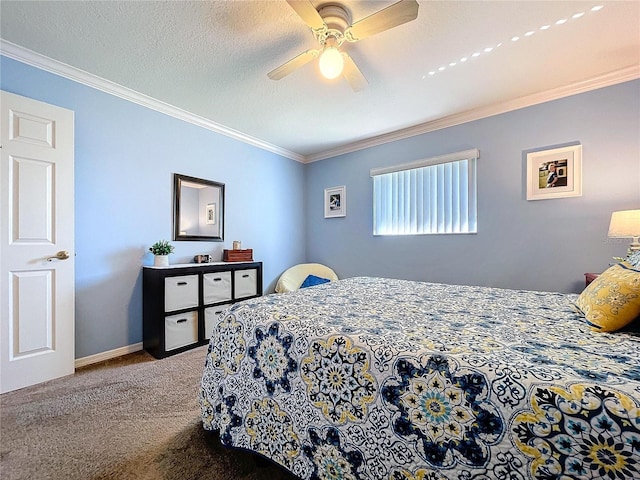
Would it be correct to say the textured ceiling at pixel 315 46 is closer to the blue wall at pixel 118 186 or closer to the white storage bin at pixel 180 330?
the blue wall at pixel 118 186

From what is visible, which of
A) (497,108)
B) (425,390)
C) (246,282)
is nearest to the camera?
(425,390)

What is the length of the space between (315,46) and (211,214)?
2.10 metres

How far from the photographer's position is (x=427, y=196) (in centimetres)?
330

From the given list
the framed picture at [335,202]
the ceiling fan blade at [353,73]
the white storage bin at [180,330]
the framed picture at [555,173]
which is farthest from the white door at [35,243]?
the framed picture at [555,173]

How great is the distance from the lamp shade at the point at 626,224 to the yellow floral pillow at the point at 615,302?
3.53 ft

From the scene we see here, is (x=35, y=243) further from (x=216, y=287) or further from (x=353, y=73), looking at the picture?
(x=353, y=73)

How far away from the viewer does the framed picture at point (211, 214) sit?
126 inches

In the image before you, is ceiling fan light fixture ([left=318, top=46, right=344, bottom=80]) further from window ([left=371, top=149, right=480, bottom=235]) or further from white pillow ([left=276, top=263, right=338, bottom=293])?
white pillow ([left=276, top=263, right=338, bottom=293])

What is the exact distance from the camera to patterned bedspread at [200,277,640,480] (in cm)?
63

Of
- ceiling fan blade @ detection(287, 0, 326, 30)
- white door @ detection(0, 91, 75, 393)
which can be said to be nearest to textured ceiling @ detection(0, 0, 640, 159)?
ceiling fan blade @ detection(287, 0, 326, 30)

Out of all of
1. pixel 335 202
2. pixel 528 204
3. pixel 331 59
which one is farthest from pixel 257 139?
pixel 528 204

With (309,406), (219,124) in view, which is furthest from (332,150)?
(309,406)

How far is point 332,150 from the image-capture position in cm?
410

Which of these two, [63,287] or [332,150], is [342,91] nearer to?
[332,150]
